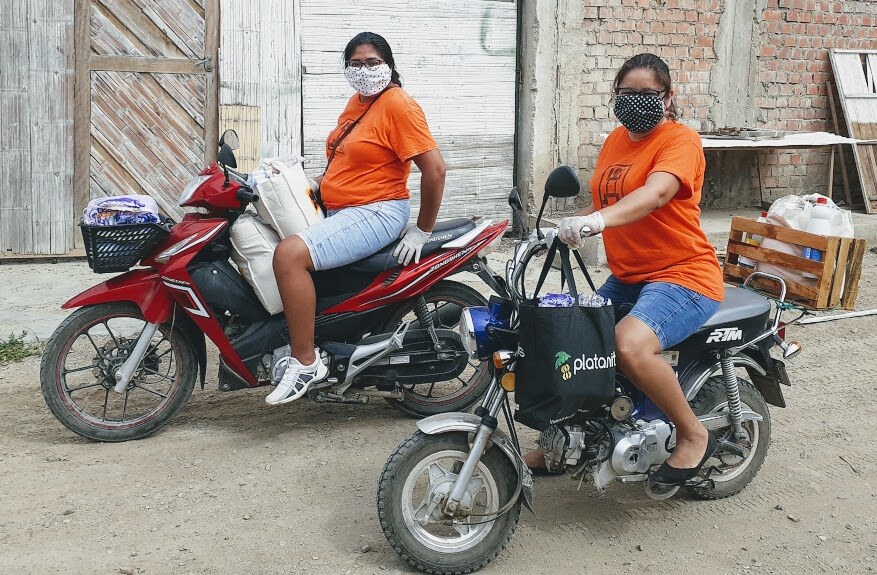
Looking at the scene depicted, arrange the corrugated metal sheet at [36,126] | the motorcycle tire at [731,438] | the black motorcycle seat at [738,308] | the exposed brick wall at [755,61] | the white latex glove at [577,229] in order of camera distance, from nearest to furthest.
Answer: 1. the white latex glove at [577,229]
2. the black motorcycle seat at [738,308]
3. the motorcycle tire at [731,438]
4. the corrugated metal sheet at [36,126]
5. the exposed brick wall at [755,61]

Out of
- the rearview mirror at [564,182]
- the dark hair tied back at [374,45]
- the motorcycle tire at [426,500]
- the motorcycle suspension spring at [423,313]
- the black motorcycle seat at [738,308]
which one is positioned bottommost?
the motorcycle tire at [426,500]

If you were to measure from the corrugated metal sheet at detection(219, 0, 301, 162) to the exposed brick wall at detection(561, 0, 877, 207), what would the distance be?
2590 mm

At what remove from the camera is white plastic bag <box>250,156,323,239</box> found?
14.9 feet

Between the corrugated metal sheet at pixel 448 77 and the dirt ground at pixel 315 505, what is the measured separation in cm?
361

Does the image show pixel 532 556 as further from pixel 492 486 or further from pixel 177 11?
pixel 177 11

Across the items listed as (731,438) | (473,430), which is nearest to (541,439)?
(473,430)

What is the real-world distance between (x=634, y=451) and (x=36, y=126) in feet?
18.4

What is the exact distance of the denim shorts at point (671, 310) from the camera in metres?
3.60

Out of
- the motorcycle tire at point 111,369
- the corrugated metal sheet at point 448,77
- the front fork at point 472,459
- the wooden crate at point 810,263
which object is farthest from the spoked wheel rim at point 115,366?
the corrugated metal sheet at point 448,77

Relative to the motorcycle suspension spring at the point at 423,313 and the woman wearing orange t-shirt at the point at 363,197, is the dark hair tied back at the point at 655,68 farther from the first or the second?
the motorcycle suspension spring at the point at 423,313

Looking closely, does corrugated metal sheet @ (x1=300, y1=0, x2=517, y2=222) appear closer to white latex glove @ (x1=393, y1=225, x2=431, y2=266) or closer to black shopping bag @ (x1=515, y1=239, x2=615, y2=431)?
white latex glove @ (x1=393, y1=225, x2=431, y2=266)

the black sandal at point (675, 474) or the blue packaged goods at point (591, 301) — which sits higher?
the blue packaged goods at point (591, 301)

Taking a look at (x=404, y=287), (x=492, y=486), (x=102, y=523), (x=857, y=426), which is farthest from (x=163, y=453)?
(x=857, y=426)

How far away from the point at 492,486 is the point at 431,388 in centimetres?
163
